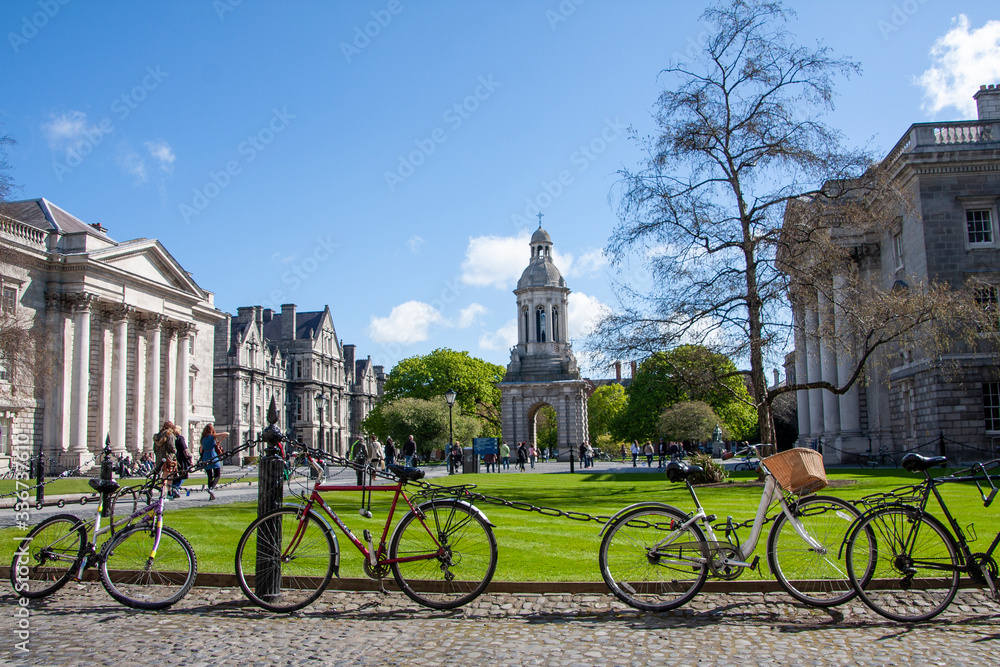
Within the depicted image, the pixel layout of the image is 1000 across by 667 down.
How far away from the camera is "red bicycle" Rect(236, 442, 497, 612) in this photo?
683 cm

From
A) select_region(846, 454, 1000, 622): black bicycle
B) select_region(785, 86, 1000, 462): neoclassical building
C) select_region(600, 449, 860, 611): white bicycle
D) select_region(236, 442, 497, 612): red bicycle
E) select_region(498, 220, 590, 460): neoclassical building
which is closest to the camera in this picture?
select_region(846, 454, 1000, 622): black bicycle

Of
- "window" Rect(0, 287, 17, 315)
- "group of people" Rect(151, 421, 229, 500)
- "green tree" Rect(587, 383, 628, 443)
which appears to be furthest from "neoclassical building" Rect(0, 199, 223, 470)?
"green tree" Rect(587, 383, 628, 443)

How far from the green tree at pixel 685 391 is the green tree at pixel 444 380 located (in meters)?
17.5

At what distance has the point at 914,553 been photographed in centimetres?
647

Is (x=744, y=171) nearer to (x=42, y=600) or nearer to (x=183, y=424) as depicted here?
(x=42, y=600)

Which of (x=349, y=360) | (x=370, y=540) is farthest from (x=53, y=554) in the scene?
(x=349, y=360)

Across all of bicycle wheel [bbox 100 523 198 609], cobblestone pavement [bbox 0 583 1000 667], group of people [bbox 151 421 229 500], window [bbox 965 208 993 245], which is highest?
window [bbox 965 208 993 245]

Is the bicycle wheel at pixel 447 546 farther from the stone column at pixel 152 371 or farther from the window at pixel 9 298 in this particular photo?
the stone column at pixel 152 371

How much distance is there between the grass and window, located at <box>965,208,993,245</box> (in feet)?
48.8

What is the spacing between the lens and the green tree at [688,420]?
70375 mm

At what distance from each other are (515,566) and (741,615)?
8.56 feet

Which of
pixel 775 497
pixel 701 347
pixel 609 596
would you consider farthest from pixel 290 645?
pixel 701 347

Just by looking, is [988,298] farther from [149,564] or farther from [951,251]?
[149,564]

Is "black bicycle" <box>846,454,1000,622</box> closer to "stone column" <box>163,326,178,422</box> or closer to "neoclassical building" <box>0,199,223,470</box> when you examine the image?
"neoclassical building" <box>0,199,223,470</box>
